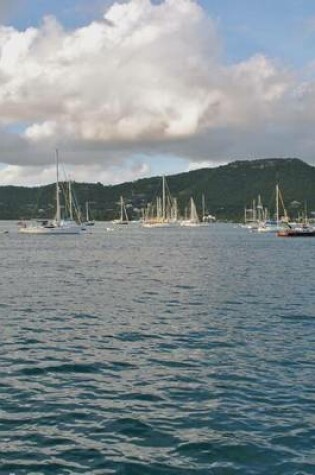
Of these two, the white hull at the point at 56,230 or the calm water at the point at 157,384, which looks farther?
the white hull at the point at 56,230

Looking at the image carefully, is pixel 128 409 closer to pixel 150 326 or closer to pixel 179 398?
pixel 179 398

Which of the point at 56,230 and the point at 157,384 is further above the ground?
the point at 56,230

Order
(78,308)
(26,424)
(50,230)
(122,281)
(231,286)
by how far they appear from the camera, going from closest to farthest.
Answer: (26,424)
(78,308)
(231,286)
(122,281)
(50,230)

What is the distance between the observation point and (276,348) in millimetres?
28156

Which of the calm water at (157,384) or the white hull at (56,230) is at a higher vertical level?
the white hull at (56,230)

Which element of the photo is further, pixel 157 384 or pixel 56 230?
pixel 56 230

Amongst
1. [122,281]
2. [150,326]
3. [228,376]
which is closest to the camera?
[228,376]

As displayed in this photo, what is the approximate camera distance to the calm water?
52.5 feet

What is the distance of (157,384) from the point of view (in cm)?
2234

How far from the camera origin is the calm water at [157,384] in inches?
631

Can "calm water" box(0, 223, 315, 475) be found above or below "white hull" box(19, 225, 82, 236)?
below

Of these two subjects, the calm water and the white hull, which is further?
the white hull

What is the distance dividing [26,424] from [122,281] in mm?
41629

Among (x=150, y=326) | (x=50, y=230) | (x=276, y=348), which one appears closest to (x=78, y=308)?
(x=150, y=326)
